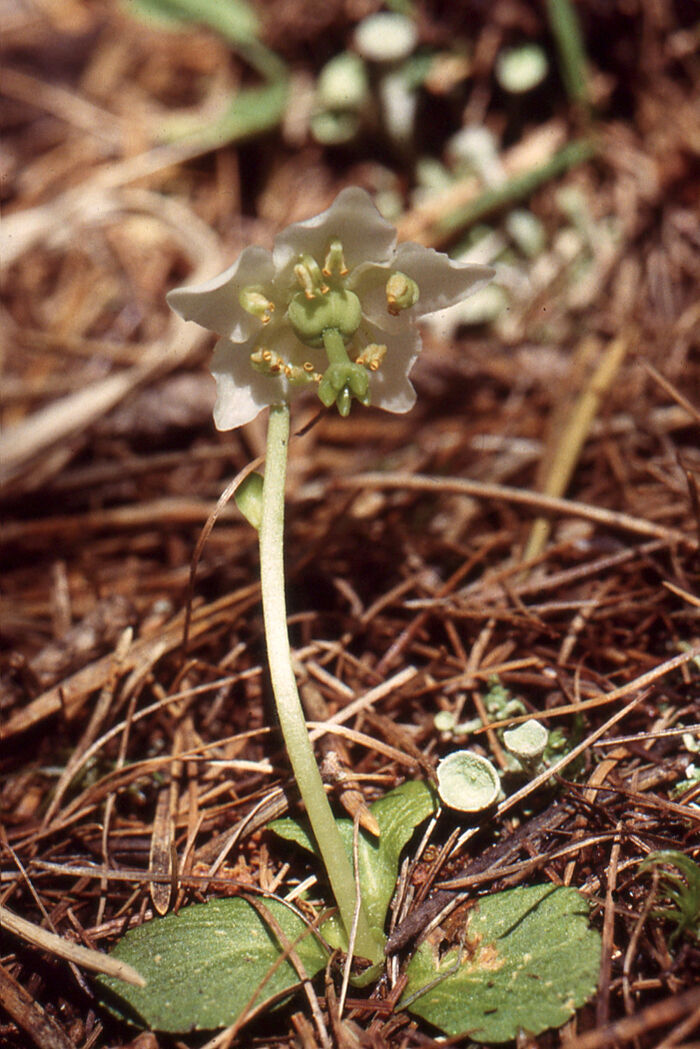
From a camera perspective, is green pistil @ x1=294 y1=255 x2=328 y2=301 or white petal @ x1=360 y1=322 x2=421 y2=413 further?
white petal @ x1=360 y1=322 x2=421 y2=413

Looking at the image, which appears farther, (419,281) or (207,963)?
(419,281)

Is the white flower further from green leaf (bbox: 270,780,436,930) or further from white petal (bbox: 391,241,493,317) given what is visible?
green leaf (bbox: 270,780,436,930)

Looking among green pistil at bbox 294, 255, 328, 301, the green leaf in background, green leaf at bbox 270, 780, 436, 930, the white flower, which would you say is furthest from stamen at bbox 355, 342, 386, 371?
the green leaf in background

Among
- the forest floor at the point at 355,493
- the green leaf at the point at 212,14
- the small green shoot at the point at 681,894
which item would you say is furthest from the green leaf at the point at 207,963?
the green leaf at the point at 212,14

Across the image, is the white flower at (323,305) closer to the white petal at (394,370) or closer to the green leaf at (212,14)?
the white petal at (394,370)

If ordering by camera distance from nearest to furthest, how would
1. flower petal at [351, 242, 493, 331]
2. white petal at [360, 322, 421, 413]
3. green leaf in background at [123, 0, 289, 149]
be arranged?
Answer: flower petal at [351, 242, 493, 331], white petal at [360, 322, 421, 413], green leaf in background at [123, 0, 289, 149]

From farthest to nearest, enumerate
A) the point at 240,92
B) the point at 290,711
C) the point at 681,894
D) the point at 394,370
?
the point at 240,92 < the point at 394,370 < the point at 290,711 < the point at 681,894

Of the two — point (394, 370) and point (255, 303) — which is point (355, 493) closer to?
point (394, 370)

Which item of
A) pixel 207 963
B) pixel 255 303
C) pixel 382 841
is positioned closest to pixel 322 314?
pixel 255 303
